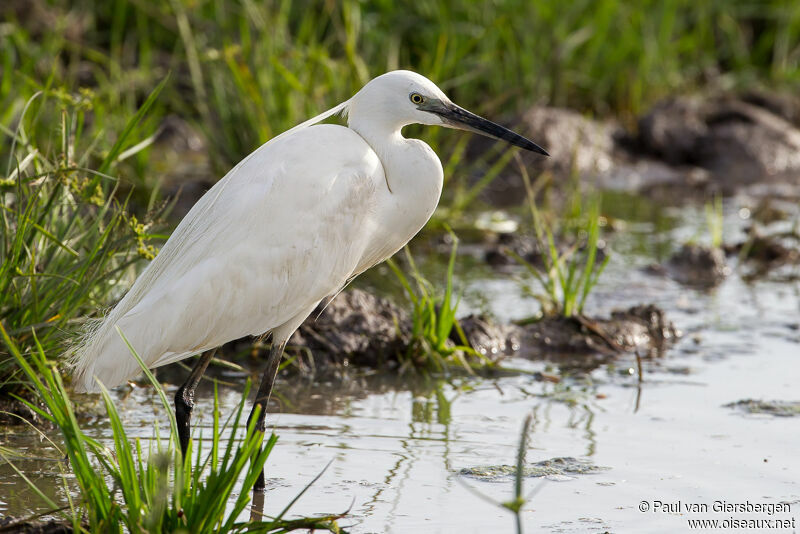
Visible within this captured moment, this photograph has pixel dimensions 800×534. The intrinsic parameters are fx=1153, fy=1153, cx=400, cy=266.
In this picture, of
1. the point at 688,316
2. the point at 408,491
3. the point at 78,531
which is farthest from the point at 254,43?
the point at 78,531

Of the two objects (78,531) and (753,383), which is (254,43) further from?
(78,531)

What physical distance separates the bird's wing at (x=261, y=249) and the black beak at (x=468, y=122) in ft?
0.92

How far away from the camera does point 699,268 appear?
279 inches

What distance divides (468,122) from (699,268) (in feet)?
11.6

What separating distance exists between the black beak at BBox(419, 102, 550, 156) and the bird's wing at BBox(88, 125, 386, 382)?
28 cm

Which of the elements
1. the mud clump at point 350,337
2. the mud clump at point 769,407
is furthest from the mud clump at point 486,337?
the mud clump at point 769,407

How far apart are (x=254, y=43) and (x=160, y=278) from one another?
401 cm

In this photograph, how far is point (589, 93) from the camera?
11000 millimetres

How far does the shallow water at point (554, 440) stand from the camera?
3.62m

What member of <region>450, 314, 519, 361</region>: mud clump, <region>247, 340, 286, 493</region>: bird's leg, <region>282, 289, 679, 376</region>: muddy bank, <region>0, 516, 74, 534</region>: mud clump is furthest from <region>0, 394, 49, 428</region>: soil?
<region>450, 314, 519, 361</region>: mud clump

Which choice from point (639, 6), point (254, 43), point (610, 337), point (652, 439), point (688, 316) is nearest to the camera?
point (652, 439)

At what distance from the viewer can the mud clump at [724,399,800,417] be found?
4.64 m

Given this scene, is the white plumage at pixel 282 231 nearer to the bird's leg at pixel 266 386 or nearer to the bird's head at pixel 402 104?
the bird's head at pixel 402 104

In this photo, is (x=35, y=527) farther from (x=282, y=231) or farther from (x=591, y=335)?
(x=591, y=335)
